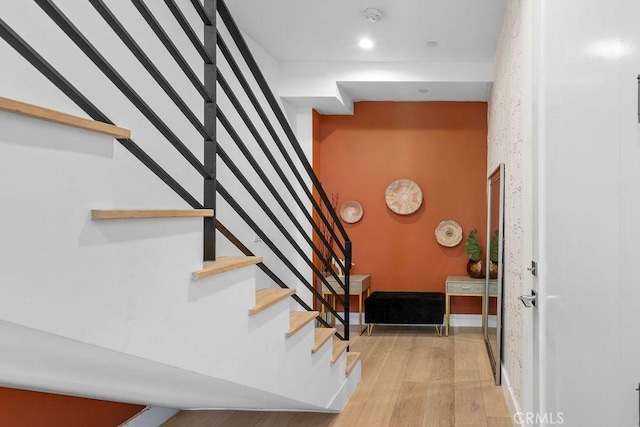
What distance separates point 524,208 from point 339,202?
363 centimetres

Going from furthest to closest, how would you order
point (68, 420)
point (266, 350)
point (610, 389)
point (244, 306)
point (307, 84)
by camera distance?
point (307, 84) → point (68, 420) → point (266, 350) → point (244, 306) → point (610, 389)

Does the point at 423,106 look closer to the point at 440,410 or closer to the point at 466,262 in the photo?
the point at 466,262

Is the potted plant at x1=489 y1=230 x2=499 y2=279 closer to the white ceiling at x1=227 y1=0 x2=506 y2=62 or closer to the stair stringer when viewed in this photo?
the white ceiling at x1=227 y1=0 x2=506 y2=62

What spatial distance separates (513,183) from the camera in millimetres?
3201

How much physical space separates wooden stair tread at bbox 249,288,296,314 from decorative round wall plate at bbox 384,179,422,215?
392 cm

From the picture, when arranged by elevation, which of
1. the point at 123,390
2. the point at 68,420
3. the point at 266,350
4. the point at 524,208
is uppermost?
the point at 524,208

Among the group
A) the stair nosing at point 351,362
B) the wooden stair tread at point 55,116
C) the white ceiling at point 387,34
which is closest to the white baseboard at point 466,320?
the white ceiling at point 387,34

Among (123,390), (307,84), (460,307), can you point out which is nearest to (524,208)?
(123,390)

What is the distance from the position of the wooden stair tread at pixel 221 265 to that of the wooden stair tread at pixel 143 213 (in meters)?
0.16

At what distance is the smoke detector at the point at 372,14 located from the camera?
3.93 m

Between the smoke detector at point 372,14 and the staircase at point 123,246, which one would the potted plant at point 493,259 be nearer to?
the smoke detector at point 372,14

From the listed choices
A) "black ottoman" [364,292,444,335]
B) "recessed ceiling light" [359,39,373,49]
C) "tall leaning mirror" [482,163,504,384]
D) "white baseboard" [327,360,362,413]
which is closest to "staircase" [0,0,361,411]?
"white baseboard" [327,360,362,413]

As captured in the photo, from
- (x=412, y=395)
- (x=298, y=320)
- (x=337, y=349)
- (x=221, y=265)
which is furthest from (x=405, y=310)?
(x=221, y=265)

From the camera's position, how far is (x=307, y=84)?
5.25 meters
